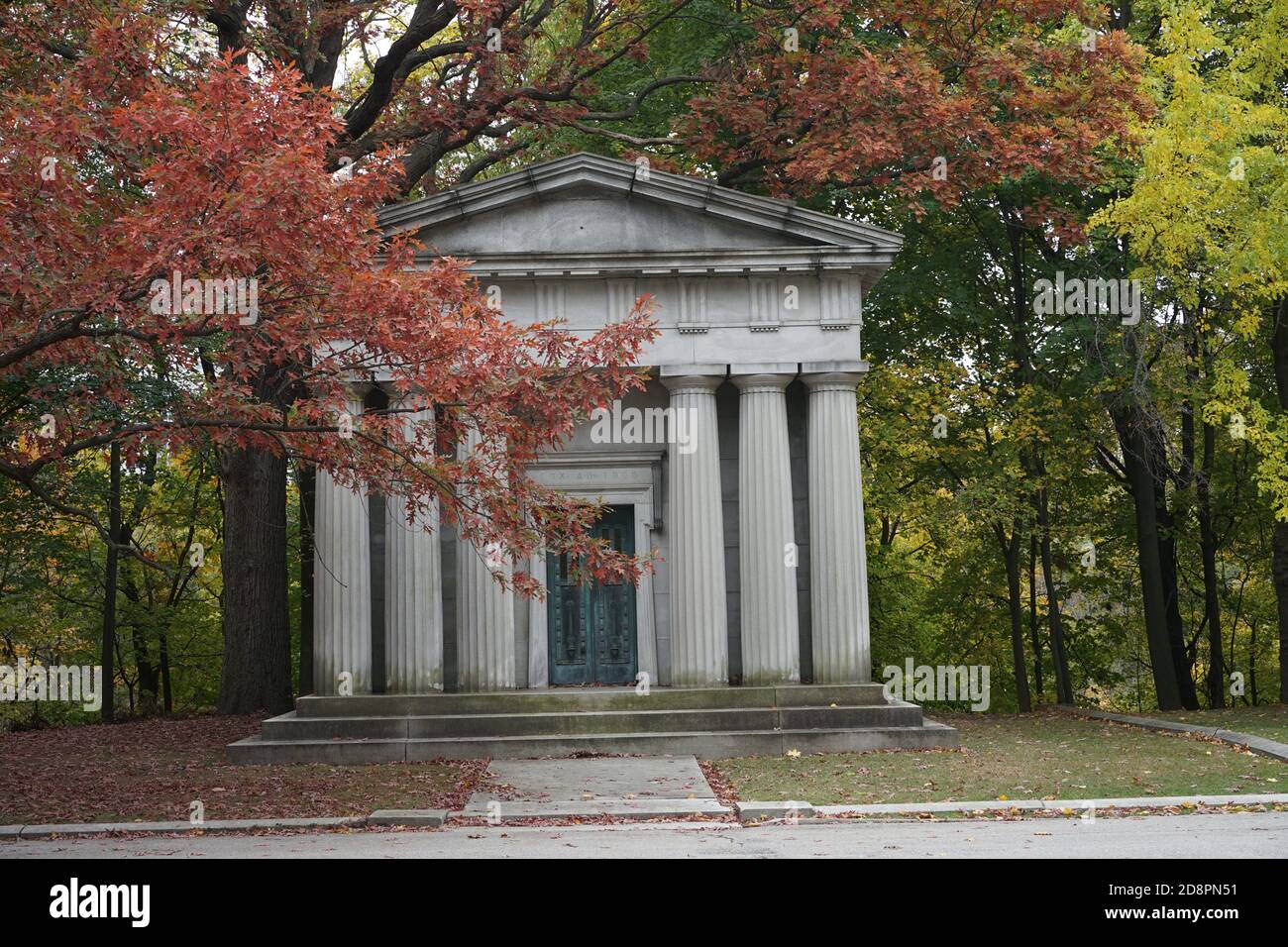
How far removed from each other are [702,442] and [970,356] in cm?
1287

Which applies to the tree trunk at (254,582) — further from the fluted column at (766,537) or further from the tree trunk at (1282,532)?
the tree trunk at (1282,532)

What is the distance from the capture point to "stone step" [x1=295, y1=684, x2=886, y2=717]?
16703 mm

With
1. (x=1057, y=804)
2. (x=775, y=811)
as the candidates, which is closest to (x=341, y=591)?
(x=775, y=811)

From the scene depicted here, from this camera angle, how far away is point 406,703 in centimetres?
1680

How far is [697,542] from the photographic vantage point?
57.7 feet

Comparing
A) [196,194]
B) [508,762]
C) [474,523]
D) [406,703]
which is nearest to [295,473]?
[406,703]

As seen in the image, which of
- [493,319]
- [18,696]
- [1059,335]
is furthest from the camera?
[18,696]

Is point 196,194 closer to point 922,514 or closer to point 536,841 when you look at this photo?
point 536,841

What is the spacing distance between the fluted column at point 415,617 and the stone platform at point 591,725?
426 millimetres

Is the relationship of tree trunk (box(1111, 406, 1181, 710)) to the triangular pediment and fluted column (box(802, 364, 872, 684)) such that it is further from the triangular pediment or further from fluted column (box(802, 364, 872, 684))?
the triangular pediment

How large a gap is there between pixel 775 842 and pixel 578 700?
722 cm

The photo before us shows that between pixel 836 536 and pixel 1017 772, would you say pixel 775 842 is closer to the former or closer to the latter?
pixel 1017 772

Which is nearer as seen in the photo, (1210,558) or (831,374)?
(831,374)

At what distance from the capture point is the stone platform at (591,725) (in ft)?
52.6
